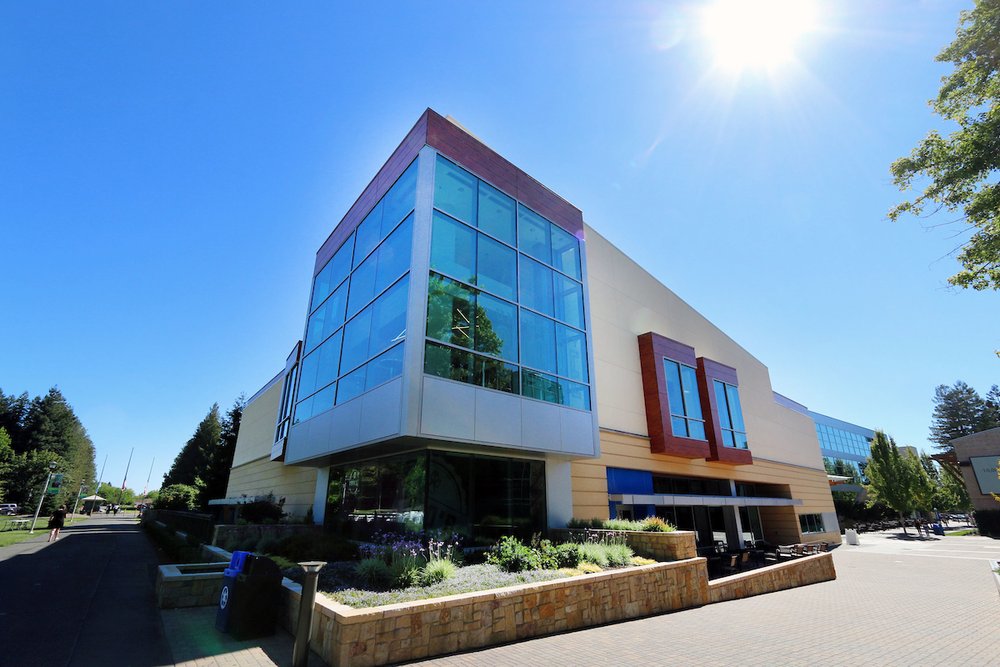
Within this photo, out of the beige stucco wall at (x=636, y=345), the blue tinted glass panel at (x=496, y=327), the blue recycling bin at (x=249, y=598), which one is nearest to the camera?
the blue recycling bin at (x=249, y=598)

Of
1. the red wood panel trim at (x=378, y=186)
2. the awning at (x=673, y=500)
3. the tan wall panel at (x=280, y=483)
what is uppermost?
the red wood panel trim at (x=378, y=186)

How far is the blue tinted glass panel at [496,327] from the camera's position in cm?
1224

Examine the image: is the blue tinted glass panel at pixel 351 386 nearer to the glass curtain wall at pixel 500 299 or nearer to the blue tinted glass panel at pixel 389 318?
the blue tinted glass panel at pixel 389 318

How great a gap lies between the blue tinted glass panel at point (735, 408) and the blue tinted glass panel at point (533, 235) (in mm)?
14599

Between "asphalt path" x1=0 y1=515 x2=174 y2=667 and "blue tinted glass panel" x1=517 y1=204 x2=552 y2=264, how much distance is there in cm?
1251

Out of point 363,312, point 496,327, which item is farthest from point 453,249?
point 363,312

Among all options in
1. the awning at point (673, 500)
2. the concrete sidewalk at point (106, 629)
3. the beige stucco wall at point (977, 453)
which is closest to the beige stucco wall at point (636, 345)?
the awning at point (673, 500)

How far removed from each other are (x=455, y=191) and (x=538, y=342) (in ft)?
17.3

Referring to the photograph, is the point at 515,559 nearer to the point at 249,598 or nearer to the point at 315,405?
the point at 249,598

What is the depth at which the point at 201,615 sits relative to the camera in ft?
25.4

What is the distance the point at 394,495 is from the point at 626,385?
1078cm

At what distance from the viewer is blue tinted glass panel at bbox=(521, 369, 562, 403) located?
42.1 ft

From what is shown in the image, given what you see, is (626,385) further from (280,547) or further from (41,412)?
(41,412)

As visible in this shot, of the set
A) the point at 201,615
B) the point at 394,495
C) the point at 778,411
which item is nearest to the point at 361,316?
the point at 394,495
